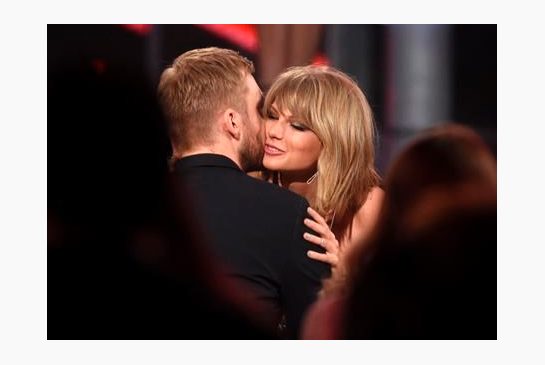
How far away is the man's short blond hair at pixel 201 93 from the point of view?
9.66 ft

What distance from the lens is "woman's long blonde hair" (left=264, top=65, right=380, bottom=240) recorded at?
122 inches

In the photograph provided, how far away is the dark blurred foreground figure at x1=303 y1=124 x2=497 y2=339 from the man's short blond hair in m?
0.68

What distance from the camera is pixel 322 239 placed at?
2.97 m

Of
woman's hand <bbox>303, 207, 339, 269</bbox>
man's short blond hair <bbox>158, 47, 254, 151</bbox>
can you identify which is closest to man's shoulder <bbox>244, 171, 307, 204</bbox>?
woman's hand <bbox>303, 207, 339, 269</bbox>

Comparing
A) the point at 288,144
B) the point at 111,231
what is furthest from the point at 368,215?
the point at 111,231

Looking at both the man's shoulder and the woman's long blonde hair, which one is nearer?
the man's shoulder

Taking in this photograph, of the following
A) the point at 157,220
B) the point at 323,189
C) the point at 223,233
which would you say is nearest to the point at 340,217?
the point at 323,189

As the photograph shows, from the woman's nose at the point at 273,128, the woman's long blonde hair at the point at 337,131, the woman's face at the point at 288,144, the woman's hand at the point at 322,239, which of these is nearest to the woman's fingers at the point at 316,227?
the woman's hand at the point at 322,239

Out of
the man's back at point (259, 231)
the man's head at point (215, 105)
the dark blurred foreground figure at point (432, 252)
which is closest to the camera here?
the man's back at point (259, 231)

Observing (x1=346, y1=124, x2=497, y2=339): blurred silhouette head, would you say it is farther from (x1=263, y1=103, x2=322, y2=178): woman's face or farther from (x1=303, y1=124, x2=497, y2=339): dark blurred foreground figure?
(x1=263, y1=103, x2=322, y2=178): woman's face

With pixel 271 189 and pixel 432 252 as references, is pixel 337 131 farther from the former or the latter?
pixel 432 252

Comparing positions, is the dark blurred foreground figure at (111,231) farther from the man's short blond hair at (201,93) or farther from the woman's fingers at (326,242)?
the woman's fingers at (326,242)

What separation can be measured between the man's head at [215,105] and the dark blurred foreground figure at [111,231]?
170mm

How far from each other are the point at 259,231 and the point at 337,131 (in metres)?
0.55
